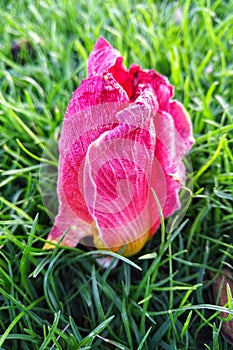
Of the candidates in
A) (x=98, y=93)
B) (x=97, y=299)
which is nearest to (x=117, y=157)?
(x=98, y=93)

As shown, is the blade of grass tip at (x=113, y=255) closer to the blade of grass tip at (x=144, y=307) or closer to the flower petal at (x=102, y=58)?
the blade of grass tip at (x=144, y=307)

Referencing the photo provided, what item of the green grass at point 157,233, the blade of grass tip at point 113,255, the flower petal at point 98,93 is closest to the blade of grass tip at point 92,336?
the green grass at point 157,233

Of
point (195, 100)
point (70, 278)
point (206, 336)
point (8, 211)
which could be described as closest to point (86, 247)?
point (70, 278)

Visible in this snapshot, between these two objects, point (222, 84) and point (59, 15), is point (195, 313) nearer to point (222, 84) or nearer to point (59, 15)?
point (222, 84)

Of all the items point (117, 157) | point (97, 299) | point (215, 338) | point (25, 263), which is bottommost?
point (215, 338)

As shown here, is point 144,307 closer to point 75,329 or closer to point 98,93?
point 75,329

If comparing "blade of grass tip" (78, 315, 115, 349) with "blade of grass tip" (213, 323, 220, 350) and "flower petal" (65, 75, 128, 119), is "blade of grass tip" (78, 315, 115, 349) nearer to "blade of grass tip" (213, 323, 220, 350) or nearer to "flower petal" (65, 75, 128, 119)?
"blade of grass tip" (213, 323, 220, 350)

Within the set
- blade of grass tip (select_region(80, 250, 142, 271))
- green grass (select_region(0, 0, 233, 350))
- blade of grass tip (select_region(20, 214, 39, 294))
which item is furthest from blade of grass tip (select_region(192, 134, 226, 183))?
blade of grass tip (select_region(20, 214, 39, 294))
